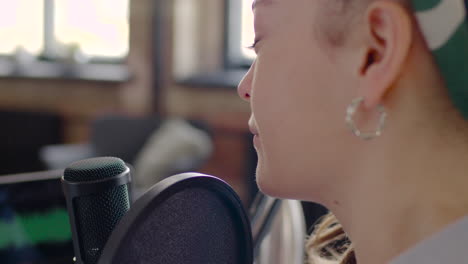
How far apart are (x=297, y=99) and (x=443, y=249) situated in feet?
0.66

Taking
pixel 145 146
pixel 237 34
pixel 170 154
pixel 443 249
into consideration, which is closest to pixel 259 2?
pixel 443 249

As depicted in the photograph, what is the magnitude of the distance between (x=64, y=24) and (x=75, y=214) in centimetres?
550

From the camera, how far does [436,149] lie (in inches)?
23.2

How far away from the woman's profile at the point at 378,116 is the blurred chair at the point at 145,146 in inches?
123

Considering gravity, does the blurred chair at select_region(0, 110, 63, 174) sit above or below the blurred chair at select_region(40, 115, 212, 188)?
below

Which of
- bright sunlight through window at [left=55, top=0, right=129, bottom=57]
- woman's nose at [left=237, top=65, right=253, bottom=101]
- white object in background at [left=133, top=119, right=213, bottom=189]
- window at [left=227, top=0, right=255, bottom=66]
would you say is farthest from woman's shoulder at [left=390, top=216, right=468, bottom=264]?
bright sunlight through window at [left=55, top=0, right=129, bottom=57]

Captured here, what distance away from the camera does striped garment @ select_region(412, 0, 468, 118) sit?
1.75 feet

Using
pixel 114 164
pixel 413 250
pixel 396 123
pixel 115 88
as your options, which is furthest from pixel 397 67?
pixel 115 88

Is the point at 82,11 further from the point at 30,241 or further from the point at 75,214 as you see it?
the point at 75,214

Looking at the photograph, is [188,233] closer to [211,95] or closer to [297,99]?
[297,99]

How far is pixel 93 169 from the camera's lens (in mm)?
650

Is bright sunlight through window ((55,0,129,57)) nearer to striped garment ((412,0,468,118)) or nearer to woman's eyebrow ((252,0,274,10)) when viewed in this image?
woman's eyebrow ((252,0,274,10))

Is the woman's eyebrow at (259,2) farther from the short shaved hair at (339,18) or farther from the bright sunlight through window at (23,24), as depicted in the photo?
the bright sunlight through window at (23,24)

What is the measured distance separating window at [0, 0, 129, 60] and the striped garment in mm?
4995
